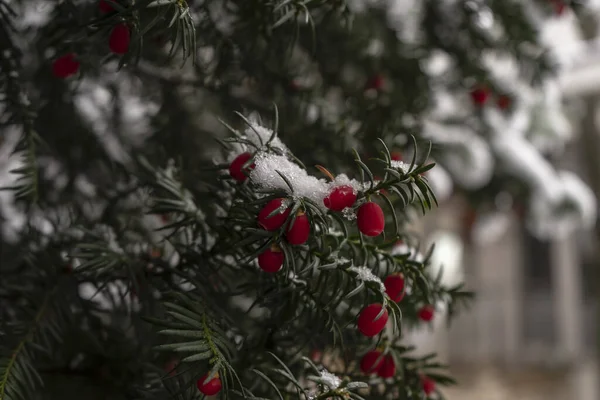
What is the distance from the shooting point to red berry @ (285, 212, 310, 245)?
2.30 feet

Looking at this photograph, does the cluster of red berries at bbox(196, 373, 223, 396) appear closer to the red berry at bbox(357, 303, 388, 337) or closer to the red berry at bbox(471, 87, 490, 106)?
the red berry at bbox(357, 303, 388, 337)

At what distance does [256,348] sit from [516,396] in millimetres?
7409

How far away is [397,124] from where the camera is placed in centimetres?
127

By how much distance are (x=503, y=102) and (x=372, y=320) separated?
125 centimetres

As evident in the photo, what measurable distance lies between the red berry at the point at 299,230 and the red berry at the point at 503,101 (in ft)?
4.13

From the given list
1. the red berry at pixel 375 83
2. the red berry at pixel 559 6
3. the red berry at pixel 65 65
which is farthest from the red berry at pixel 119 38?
the red berry at pixel 559 6

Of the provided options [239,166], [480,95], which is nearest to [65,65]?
[239,166]

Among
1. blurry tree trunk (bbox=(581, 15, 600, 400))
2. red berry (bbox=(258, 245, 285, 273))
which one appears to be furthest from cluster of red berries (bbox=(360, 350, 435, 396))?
blurry tree trunk (bbox=(581, 15, 600, 400))

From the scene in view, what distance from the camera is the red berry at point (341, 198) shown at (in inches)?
28.1

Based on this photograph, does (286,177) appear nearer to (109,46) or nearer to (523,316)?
(109,46)

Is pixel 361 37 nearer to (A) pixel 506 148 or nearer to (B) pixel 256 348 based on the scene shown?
(B) pixel 256 348

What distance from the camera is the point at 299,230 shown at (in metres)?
0.70

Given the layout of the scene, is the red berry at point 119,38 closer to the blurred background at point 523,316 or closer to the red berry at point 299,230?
the red berry at point 299,230

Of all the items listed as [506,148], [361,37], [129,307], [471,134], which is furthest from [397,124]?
[506,148]
